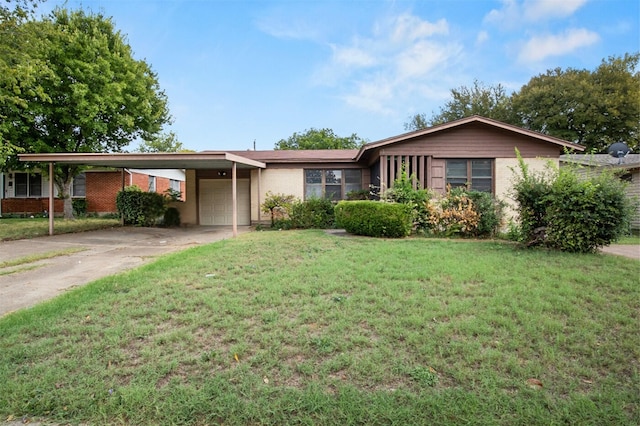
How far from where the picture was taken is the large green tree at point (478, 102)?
32750 mm

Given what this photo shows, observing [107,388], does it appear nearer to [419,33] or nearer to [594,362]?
[594,362]

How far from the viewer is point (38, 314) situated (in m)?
3.86

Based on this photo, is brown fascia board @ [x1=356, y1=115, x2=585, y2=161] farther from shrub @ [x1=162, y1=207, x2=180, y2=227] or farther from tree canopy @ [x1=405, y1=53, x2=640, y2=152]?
tree canopy @ [x1=405, y1=53, x2=640, y2=152]

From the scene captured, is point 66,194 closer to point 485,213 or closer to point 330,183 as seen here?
point 330,183

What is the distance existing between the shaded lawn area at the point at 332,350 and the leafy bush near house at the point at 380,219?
4.15m

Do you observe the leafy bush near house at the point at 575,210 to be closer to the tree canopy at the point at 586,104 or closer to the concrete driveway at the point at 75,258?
the concrete driveway at the point at 75,258

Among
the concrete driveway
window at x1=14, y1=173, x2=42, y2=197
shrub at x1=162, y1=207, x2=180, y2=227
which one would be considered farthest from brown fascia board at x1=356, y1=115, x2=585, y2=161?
window at x1=14, y1=173, x2=42, y2=197

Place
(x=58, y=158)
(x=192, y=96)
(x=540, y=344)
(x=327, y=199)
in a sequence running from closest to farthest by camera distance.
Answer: (x=540, y=344), (x=58, y=158), (x=327, y=199), (x=192, y=96)

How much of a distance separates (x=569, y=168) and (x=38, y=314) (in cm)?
975

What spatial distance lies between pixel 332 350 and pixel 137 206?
532 inches

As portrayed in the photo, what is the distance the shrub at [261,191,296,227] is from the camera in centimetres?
1333

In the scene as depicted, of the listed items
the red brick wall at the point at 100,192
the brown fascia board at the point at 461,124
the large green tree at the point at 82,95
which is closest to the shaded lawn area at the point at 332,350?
the brown fascia board at the point at 461,124

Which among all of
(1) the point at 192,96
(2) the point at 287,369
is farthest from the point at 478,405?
(1) the point at 192,96

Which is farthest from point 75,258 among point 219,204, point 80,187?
point 80,187
